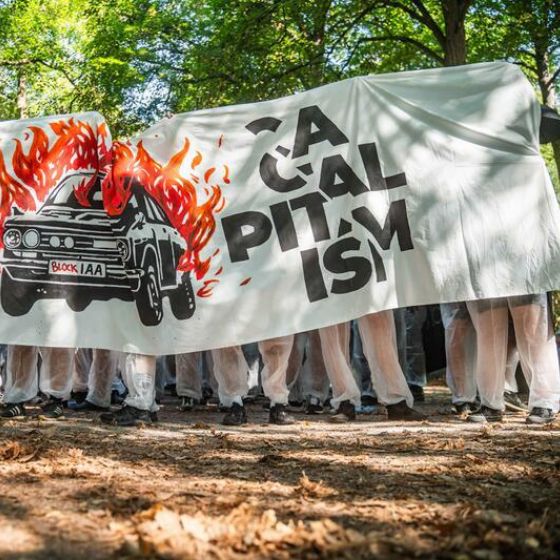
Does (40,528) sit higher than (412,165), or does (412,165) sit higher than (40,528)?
(412,165)

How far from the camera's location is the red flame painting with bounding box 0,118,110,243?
7.36 m

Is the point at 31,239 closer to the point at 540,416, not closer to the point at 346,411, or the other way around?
the point at 346,411

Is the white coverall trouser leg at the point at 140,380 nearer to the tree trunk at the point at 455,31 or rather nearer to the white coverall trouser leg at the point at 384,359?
the white coverall trouser leg at the point at 384,359

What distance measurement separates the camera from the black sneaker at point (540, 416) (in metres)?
6.47

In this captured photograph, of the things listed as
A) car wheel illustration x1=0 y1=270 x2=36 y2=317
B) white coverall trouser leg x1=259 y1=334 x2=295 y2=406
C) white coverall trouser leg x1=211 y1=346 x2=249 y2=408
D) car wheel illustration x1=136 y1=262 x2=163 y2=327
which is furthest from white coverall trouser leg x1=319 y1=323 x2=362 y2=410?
car wheel illustration x1=0 y1=270 x2=36 y2=317

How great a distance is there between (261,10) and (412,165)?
6555mm

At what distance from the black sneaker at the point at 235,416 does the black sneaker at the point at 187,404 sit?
5.06ft

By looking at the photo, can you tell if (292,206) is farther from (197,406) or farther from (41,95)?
(41,95)

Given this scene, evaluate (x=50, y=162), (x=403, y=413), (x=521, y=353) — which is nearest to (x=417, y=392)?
(x=403, y=413)

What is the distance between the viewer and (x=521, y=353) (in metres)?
6.82

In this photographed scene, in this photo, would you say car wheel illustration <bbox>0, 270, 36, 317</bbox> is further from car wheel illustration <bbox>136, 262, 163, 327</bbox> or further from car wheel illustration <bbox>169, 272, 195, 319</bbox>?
car wheel illustration <bbox>169, 272, 195, 319</bbox>

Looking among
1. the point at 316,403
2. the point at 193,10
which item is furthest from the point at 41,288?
the point at 193,10

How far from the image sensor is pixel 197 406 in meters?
8.86

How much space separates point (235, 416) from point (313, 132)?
2.48m
